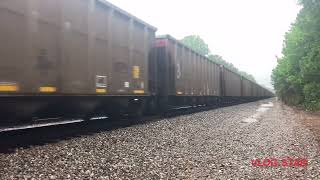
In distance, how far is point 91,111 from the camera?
33.7 ft

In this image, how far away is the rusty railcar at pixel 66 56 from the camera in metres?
6.93

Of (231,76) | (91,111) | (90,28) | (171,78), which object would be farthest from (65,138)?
(231,76)

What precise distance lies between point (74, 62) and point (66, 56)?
0.36 meters

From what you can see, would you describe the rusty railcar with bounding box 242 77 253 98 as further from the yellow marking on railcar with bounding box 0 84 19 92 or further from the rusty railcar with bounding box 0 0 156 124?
the yellow marking on railcar with bounding box 0 84 19 92

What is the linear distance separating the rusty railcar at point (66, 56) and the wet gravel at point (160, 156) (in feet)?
3.69

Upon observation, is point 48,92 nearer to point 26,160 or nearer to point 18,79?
point 18,79

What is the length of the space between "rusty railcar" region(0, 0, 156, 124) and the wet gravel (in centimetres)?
112

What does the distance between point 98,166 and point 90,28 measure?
483 cm

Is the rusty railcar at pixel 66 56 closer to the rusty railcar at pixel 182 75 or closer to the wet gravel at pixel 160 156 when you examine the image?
the wet gravel at pixel 160 156

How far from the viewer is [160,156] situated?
21.1 feet

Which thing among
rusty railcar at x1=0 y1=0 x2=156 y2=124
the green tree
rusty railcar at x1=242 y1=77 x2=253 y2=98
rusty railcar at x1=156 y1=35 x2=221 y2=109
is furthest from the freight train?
the green tree

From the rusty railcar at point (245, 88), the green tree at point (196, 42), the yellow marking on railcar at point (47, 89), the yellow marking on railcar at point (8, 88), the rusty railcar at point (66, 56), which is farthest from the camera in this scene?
the green tree at point (196, 42)

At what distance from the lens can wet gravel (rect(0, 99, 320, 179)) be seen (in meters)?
5.11

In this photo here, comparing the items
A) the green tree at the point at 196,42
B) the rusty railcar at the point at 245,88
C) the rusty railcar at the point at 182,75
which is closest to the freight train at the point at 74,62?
the rusty railcar at the point at 182,75
